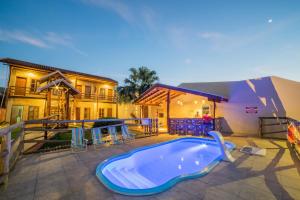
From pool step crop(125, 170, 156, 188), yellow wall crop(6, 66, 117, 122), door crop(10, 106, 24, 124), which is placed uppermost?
yellow wall crop(6, 66, 117, 122)

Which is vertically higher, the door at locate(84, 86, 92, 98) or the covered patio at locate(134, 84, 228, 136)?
the door at locate(84, 86, 92, 98)

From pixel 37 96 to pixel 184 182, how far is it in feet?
60.0

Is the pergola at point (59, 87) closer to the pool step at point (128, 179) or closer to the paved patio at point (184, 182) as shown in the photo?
the paved patio at point (184, 182)

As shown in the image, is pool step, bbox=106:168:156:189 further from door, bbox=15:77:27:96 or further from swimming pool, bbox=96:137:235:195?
door, bbox=15:77:27:96

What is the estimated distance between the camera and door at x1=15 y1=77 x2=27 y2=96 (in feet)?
47.7

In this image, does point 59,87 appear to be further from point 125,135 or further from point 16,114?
point 16,114

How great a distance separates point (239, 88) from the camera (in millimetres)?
11359

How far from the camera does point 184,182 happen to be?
10.1ft

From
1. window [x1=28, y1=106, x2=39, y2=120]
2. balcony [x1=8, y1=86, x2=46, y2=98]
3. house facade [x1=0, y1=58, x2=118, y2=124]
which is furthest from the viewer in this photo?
window [x1=28, y1=106, x2=39, y2=120]

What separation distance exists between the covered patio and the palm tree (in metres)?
4.11

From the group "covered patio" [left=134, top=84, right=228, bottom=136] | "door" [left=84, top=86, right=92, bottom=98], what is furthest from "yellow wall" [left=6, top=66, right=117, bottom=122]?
"covered patio" [left=134, top=84, right=228, bottom=136]

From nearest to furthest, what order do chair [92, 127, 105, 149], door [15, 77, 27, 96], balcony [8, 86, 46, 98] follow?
1. chair [92, 127, 105, 149]
2. balcony [8, 86, 46, 98]
3. door [15, 77, 27, 96]

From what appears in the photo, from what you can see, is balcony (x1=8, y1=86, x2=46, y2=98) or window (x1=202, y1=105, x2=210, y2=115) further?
balcony (x1=8, y1=86, x2=46, y2=98)

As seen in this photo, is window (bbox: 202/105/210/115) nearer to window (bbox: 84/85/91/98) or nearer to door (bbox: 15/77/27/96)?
window (bbox: 84/85/91/98)
